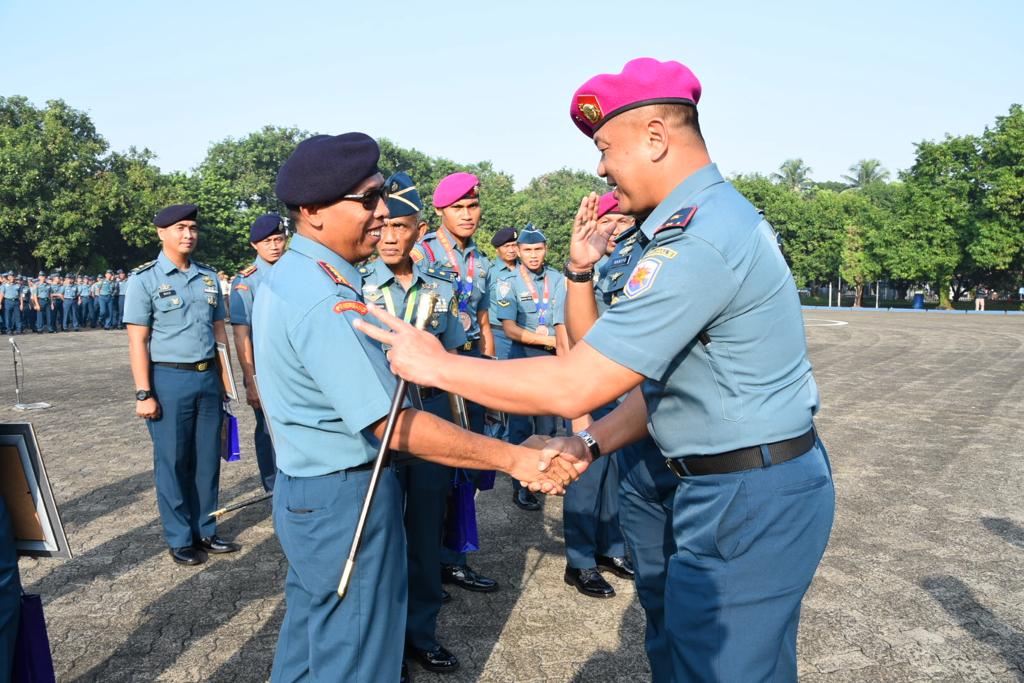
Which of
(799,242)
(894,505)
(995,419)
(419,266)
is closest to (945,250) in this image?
(799,242)

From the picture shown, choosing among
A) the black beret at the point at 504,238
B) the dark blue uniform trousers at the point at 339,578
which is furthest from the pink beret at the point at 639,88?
the black beret at the point at 504,238

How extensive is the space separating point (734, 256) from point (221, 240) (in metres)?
51.1

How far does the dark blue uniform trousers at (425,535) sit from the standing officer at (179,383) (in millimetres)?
2076

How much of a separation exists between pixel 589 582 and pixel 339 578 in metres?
2.90

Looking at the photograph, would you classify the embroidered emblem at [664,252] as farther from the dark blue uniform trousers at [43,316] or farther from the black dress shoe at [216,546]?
the dark blue uniform trousers at [43,316]

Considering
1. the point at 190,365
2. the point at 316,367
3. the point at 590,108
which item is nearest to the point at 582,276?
the point at 590,108

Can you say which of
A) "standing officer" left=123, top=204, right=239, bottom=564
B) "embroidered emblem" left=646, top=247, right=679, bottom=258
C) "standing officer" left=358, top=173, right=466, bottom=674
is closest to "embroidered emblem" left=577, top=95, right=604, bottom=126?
"embroidered emblem" left=646, top=247, right=679, bottom=258

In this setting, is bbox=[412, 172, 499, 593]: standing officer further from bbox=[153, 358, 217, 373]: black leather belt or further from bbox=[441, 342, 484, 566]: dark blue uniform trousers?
bbox=[153, 358, 217, 373]: black leather belt

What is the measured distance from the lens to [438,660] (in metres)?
4.09

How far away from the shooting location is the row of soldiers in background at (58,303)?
30.5 metres

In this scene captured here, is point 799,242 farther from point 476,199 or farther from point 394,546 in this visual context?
point 394,546

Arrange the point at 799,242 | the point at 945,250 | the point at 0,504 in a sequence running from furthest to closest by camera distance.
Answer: the point at 799,242
the point at 945,250
the point at 0,504

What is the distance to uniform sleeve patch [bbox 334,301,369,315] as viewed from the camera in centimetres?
240

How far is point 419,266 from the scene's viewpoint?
5254 mm
